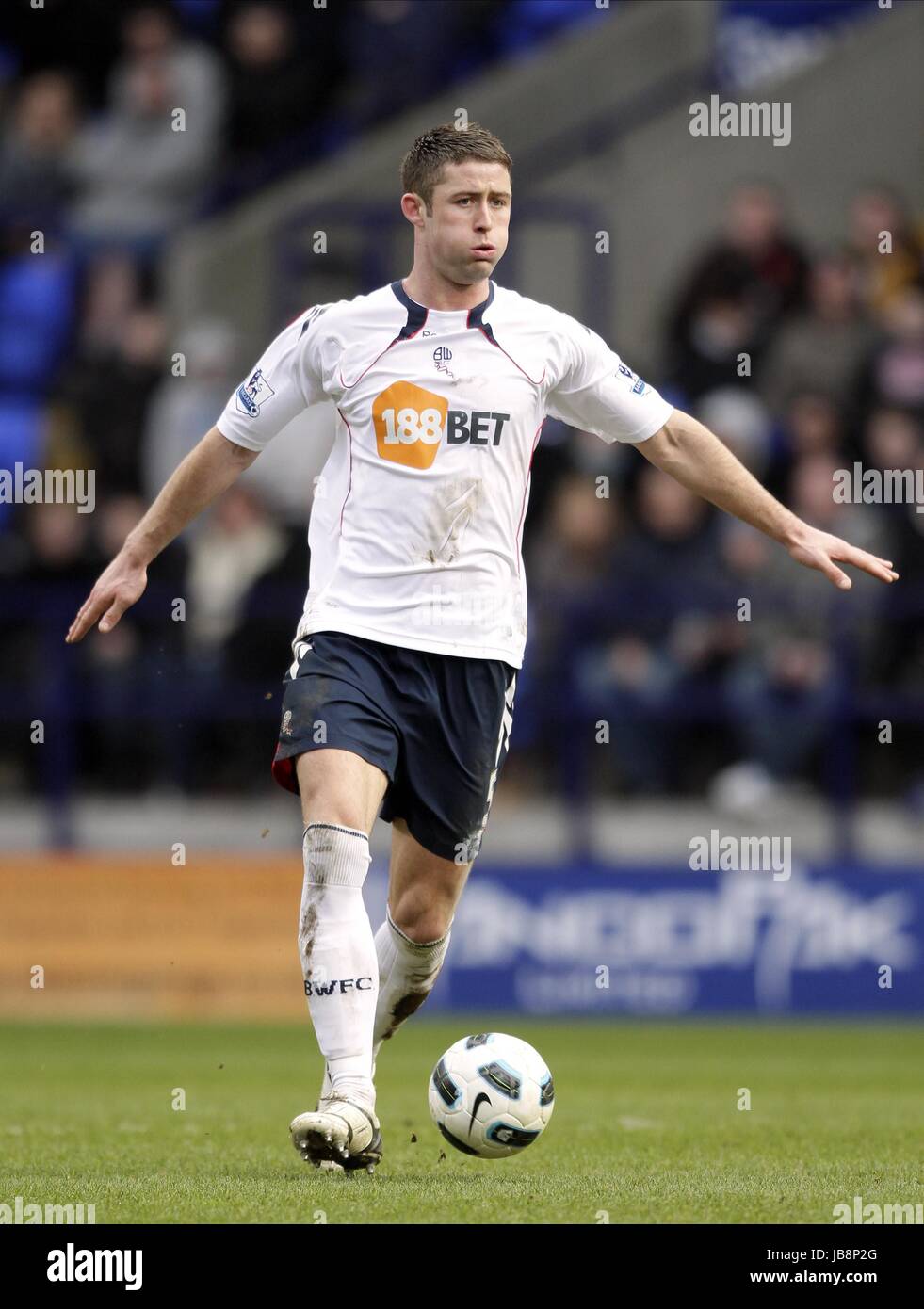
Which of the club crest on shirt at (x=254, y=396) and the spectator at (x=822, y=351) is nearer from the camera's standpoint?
the club crest on shirt at (x=254, y=396)

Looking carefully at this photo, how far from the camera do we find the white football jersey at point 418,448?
22.1 feet

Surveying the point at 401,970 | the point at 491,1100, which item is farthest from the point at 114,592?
the point at 491,1100

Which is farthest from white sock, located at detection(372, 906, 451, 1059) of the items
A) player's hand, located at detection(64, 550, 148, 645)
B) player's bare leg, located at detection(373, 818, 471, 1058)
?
player's hand, located at detection(64, 550, 148, 645)

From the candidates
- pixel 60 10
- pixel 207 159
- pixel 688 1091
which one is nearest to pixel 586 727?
pixel 688 1091

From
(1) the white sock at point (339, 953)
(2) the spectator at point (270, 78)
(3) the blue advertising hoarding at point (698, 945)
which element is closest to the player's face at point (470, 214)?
(1) the white sock at point (339, 953)

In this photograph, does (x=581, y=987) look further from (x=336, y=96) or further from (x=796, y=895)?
(x=336, y=96)

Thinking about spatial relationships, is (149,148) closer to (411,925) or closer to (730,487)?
(730,487)

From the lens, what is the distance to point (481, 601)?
6859 millimetres

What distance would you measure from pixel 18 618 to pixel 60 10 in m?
7.11

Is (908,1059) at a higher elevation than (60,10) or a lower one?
lower

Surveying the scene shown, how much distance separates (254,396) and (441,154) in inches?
36.5

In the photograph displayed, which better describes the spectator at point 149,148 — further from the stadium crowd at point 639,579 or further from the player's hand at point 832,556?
the player's hand at point 832,556

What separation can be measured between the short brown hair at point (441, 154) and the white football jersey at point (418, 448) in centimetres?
33

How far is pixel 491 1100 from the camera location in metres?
6.54
